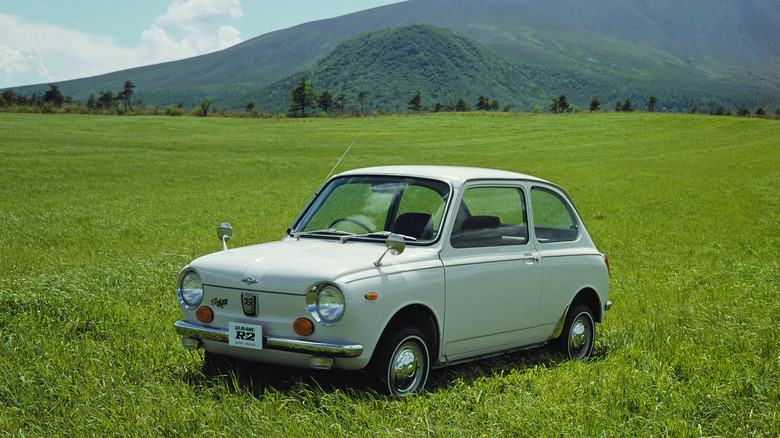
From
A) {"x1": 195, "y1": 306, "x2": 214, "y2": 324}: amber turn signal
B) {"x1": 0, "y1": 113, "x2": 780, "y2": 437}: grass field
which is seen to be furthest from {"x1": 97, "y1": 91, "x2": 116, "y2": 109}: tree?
{"x1": 195, "y1": 306, "x2": 214, "y2": 324}: amber turn signal

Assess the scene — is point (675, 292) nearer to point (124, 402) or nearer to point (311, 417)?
point (311, 417)

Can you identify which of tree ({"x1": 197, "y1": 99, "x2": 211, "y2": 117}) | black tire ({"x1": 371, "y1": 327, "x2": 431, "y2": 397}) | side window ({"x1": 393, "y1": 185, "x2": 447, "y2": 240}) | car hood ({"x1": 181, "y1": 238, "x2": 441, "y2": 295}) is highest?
tree ({"x1": 197, "y1": 99, "x2": 211, "y2": 117})

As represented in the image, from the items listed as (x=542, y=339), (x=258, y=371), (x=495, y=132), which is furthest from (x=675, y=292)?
(x=495, y=132)

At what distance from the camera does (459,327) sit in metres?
5.35

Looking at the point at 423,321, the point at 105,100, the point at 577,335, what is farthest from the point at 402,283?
the point at 105,100

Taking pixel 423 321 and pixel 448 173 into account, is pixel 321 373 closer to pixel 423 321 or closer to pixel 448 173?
pixel 423 321

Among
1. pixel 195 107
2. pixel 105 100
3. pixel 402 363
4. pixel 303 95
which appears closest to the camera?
pixel 402 363

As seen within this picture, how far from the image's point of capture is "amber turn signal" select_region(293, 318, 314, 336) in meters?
4.61

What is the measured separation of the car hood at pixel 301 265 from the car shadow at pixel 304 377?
687mm

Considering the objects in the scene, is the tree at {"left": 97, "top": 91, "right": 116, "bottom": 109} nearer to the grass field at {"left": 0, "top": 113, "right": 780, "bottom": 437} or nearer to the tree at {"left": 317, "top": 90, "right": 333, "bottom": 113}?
the tree at {"left": 317, "top": 90, "right": 333, "bottom": 113}

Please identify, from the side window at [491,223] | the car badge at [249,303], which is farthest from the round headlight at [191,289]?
the side window at [491,223]

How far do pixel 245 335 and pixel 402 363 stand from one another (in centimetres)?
107

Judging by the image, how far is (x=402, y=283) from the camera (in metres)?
4.84

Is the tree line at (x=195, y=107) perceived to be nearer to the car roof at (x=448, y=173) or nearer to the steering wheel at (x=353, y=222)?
the steering wheel at (x=353, y=222)
